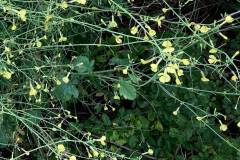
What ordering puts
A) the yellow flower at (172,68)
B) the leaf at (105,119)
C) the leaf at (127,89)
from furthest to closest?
the leaf at (105,119) → the leaf at (127,89) → the yellow flower at (172,68)

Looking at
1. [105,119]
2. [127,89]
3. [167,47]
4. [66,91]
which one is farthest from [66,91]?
[167,47]

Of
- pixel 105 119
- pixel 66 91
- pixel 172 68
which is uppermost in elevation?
pixel 172 68

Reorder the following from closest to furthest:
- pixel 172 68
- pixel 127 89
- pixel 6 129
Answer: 1. pixel 172 68
2. pixel 127 89
3. pixel 6 129

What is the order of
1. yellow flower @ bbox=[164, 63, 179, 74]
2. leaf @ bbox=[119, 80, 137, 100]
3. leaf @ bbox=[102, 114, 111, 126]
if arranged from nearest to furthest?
yellow flower @ bbox=[164, 63, 179, 74], leaf @ bbox=[119, 80, 137, 100], leaf @ bbox=[102, 114, 111, 126]

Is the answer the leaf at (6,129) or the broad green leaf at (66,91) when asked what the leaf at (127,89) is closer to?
the broad green leaf at (66,91)

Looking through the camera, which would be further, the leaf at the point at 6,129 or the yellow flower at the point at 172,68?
the leaf at the point at 6,129

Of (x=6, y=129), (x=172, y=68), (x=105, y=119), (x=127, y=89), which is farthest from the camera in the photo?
(x=105, y=119)

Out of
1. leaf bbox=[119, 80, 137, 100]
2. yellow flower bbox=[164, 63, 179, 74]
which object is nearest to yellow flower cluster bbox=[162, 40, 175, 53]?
yellow flower bbox=[164, 63, 179, 74]

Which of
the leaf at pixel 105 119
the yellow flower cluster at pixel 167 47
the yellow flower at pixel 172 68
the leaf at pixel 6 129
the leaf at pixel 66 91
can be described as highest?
the yellow flower cluster at pixel 167 47

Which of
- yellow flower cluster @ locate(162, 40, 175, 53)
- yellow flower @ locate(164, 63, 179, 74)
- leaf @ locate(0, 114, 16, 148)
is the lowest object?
leaf @ locate(0, 114, 16, 148)

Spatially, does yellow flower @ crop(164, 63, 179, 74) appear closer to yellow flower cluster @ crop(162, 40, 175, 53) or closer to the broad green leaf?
yellow flower cluster @ crop(162, 40, 175, 53)

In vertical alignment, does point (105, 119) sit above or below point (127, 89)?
below

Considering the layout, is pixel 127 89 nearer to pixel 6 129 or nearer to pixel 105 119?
pixel 105 119

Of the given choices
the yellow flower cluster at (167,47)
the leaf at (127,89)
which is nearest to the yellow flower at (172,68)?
the yellow flower cluster at (167,47)
